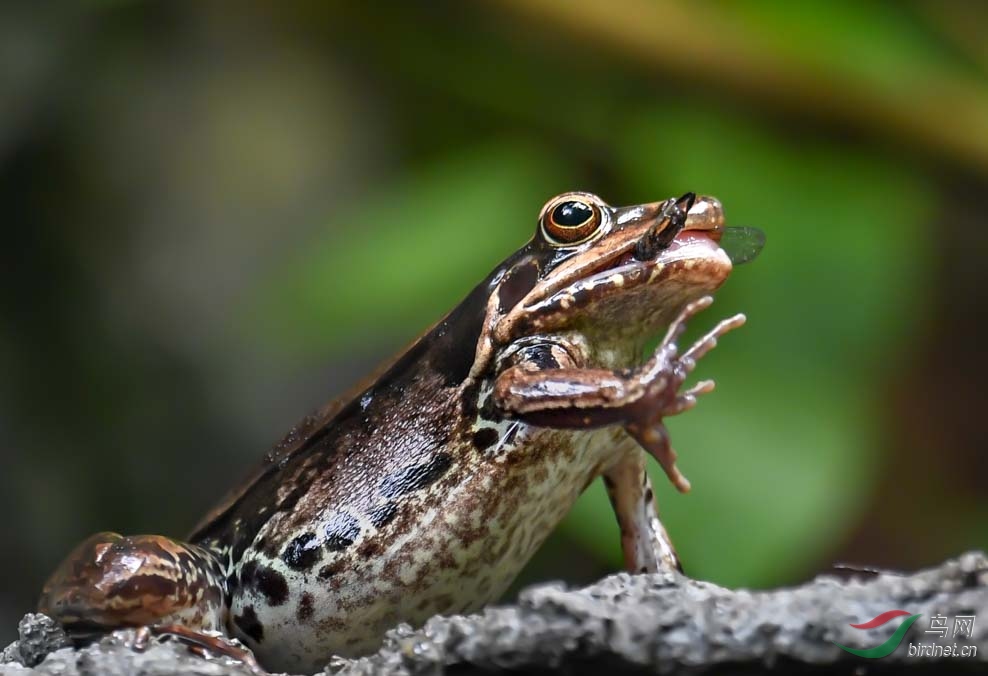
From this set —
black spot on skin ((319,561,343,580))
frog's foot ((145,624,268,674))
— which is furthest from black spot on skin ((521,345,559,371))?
frog's foot ((145,624,268,674))

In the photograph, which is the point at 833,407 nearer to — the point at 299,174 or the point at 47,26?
the point at 47,26

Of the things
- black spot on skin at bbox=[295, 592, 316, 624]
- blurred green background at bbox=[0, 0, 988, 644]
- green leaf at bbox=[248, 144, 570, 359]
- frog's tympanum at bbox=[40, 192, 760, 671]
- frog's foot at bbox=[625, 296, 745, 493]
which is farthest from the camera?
green leaf at bbox=[248, 144, 570, 359]

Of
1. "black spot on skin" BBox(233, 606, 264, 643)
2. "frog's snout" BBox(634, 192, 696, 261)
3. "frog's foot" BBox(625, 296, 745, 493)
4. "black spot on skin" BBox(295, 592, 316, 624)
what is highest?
"frog's snout" BBox(634, 192, 696, 261)

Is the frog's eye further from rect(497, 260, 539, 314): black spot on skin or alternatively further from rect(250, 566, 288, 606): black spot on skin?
rect(250, 566, 288, 606): black spot on skin

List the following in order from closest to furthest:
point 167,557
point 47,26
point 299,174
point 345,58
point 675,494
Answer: point 167,557
point 675,494
point 47,26
point 345,58
point 299,174

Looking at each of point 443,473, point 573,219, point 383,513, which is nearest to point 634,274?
point 573,219

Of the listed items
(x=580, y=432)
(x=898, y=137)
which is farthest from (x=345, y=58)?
(x=580, y=432)
